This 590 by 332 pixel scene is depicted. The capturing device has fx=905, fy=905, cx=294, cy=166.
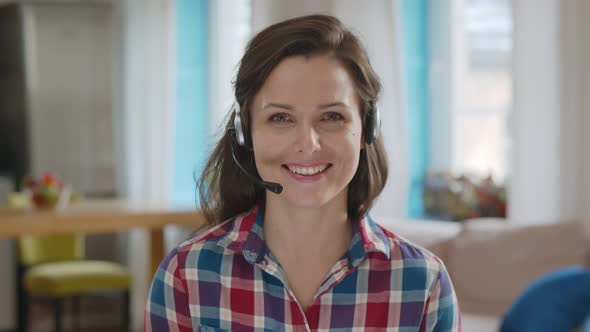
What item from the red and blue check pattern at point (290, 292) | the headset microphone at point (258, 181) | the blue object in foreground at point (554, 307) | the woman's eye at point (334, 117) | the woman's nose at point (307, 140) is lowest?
the red and blue check pattern at point (290, 292)

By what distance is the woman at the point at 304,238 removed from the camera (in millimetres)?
1166

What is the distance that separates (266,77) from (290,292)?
291 millimetres

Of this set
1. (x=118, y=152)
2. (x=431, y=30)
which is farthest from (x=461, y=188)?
(x=118, y=152)

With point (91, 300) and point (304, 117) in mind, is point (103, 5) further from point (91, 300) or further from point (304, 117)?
point (304, 117)

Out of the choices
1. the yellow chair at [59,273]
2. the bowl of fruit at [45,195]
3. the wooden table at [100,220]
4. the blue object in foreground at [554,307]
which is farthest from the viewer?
the yellow chair at [59,273]

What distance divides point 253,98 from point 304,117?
0.29 feet

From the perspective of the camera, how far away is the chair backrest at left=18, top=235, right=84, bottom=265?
473 centimetres

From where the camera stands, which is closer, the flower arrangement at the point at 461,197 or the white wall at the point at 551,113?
the white wall at the point at 551,113

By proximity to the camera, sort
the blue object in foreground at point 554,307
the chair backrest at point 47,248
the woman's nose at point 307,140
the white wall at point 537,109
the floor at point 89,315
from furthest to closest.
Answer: the floor at point 89,315
the chair backrest at point 47,248
the white wall at point 537,109
the woman's nose at point 307,140
the blue object in foreground at point 554,307

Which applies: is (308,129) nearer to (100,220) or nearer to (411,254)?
(411,254)

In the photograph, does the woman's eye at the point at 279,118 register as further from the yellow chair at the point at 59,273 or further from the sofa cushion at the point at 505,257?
the yellow chair at the point at 59,273

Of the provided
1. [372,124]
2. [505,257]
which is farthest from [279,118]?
[505,257]

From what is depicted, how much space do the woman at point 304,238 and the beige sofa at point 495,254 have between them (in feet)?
5.60

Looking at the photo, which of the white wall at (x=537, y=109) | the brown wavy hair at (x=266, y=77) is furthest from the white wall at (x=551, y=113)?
the brown wavy hair at (x=266, y=77)
